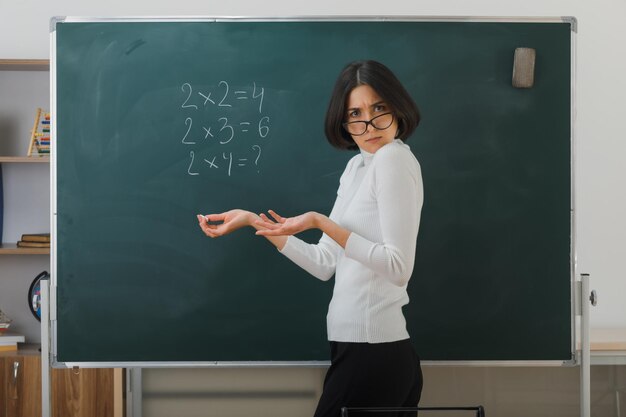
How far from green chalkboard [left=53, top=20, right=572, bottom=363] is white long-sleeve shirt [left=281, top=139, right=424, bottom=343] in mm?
448

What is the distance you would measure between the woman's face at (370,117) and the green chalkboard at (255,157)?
0.28 meters

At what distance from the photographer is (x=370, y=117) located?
2324mm

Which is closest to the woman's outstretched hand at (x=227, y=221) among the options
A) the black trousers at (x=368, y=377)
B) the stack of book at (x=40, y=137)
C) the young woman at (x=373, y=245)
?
the young woman at (x=373, y=245)

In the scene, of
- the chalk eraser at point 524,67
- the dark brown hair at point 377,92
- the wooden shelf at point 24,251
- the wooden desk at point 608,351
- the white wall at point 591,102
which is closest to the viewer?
the dark brown hair at point 377,92

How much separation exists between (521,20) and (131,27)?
1.45m

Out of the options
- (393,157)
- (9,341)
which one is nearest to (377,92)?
(393,157)

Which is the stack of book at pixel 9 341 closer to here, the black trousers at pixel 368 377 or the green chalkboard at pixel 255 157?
the green chalkboard at pixel 255 157

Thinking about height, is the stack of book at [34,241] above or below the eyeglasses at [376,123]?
below

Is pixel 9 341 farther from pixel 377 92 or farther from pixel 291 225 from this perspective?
pixel 377 92

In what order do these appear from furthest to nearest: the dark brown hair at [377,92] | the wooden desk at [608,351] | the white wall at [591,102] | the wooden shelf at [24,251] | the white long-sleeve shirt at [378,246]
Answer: the white wall at [591,102] < the wooden shelf at [24,251] < the wooden desk at [608,351] < the dark brown hair at [377,92] < the white long-sleeve shirt at [378,246]

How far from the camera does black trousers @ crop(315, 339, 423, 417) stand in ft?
7.06

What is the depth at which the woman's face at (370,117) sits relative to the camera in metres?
2.33

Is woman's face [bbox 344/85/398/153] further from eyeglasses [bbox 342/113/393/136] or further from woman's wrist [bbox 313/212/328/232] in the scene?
woman's wrist [bbox 313/212/328/232]

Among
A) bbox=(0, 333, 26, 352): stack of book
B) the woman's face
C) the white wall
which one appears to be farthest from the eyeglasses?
bbox=(0, 333, 26, 352): stack of book
